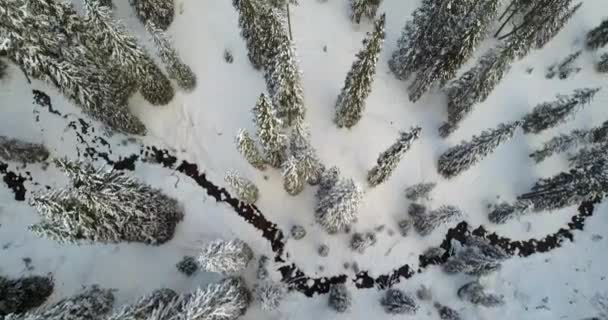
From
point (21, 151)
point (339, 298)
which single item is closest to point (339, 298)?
point (339, 298)

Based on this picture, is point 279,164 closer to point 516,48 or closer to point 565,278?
point 516,48

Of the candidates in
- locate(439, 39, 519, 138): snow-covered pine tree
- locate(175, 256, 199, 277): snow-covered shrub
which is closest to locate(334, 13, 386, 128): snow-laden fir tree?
locate(439, 39, 519, 138): snow-covered pine tree

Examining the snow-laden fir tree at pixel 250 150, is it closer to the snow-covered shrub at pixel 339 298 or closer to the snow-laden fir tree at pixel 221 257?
the snow-laden fir tree at pixel 221 257

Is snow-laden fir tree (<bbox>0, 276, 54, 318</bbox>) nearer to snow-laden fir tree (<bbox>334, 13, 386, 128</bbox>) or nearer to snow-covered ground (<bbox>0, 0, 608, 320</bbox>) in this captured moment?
snow-covered ground (<bbox>0, 0, 608, 320</bbox>)

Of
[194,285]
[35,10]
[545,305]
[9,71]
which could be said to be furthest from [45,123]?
[545,305]

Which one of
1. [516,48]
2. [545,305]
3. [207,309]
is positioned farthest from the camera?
[545,305]

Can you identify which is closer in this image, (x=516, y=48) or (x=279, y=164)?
(x=516, y=48)

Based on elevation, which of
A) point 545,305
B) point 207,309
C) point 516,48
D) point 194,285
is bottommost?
point 207,309
